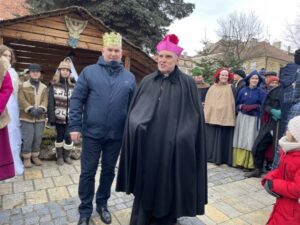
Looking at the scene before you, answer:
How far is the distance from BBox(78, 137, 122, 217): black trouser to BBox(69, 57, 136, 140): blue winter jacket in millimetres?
107

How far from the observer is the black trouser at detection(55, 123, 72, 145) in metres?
5.62

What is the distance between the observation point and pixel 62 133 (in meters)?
5.66

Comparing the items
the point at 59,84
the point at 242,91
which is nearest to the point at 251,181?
the point at 242,91

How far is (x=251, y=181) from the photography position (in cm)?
520

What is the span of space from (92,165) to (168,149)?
918 mm

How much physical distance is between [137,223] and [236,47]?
2678 centimetres

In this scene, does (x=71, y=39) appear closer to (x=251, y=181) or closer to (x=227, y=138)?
(x=227, y=138)

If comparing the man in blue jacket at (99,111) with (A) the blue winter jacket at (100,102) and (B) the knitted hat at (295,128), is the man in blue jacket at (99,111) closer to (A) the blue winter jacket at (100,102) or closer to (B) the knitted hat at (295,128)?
(A) the blue winter jacket at (100,102)

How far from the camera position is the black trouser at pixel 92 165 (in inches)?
125

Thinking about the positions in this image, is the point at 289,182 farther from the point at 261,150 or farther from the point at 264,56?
the point at 264,56

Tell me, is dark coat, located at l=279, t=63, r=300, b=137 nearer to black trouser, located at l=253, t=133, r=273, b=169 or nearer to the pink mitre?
black trouser, located at l=253, t=133, r=273, b=169

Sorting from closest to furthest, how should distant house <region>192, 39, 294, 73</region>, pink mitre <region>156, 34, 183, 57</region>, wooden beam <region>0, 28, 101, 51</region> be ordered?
pink mitre <region>156, 34, 183, 57</region> → wooden beam <region>0, 28, 101, 51</region> → distant house <region>192, 39, 294, 73</region>

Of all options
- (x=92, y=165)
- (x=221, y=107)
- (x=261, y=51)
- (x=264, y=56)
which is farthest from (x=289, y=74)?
(x=264, y=56)

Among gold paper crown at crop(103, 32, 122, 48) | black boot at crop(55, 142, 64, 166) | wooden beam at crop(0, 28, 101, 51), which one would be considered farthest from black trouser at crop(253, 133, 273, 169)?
wooden beam at crop(0, 28, 101, 51)
